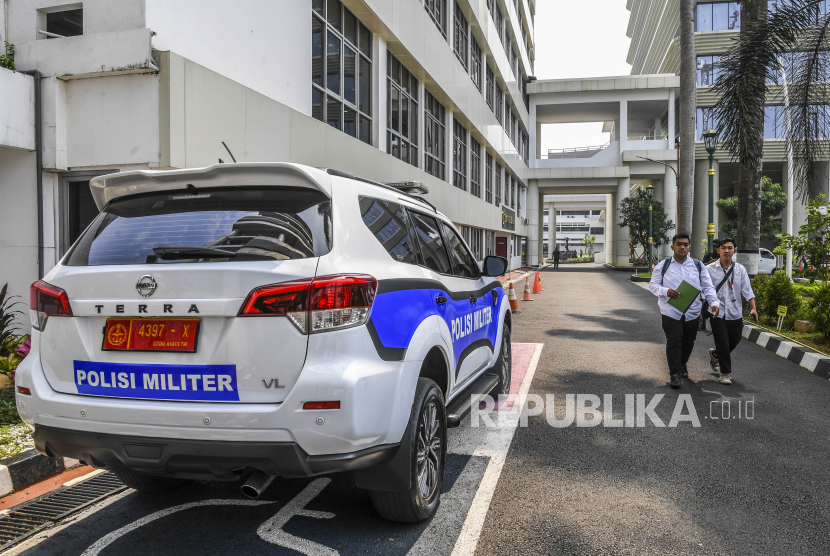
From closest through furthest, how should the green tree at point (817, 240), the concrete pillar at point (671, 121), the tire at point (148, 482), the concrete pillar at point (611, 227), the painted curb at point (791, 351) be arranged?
1. the tire at point (148, 482)
2. the painted curb at point (791, 351)
3. the green tree at point (817, 240)
4. the concrete pillar at point (671, 121)
5. the concrete pillar at point (611, 227)

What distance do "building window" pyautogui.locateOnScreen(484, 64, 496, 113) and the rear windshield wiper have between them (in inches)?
1164

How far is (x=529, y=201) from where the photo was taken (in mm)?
50438

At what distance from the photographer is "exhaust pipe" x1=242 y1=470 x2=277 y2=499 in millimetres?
2779

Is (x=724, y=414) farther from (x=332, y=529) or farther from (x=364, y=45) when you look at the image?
(x=364, y=45)

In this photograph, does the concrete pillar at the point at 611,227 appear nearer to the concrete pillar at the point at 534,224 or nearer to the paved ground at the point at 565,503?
the concrete pillar at the point at 534,224

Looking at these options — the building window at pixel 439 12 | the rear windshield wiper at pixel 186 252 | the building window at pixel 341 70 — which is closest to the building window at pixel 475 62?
the building window at pixel 439 12

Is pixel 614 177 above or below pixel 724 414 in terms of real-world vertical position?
above

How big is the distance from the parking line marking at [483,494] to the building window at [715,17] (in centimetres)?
4632

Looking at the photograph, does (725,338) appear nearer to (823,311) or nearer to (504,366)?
(504,366)

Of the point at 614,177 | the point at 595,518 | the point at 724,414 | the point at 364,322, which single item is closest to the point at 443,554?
the point at 595,518

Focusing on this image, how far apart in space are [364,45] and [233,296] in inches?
510

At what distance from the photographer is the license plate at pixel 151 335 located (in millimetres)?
2777

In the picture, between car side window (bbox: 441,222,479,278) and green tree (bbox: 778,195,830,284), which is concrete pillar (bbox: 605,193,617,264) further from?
car side window (bbox: 441,222,479,278)

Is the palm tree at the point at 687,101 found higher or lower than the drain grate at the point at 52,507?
higher
